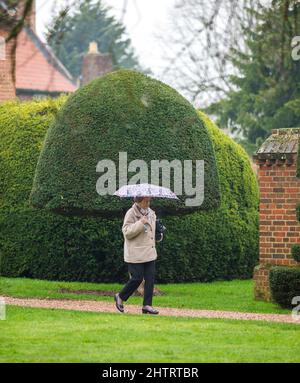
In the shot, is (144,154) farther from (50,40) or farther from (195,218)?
(50,40)

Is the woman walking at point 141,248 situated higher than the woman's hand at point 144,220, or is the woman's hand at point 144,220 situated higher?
the woman's hand at point 144,220

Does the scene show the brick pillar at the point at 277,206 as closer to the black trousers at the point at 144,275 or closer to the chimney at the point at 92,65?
the black trousers at the point at 144,275

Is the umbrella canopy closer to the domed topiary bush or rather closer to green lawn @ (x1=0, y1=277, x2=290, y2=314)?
the domed topiary bush

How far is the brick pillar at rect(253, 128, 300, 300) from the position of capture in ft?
53.6

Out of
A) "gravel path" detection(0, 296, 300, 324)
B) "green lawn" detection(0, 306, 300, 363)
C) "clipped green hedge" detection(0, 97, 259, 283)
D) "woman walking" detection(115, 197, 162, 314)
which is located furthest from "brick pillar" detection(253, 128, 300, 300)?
"green lawn" detection(0, 306, 300, 363)

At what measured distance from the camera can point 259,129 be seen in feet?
104

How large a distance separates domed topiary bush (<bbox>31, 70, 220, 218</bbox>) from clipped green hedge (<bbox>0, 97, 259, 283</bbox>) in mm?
2075

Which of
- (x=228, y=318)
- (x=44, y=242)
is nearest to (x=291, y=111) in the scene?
(x=44, y=242)

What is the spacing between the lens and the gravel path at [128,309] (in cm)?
1402

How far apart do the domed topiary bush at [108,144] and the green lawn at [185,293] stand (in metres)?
1.43

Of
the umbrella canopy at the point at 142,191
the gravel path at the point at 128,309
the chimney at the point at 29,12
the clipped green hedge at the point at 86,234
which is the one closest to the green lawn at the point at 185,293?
the clipped green hedge at the point at 86,234

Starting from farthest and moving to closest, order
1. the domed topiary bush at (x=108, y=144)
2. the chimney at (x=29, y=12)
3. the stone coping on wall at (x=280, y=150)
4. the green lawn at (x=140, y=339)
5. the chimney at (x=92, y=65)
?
1. the chimney at (x=92, y=65)
2. the domed topiary bush at (x=108, y=144)
3. the stone coping on wall at (x=280, y=150)
4. the green lawn at (x=140, y=339)
5. the chimney at (x=29, y=12)

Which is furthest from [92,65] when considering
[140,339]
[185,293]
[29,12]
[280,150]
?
[29,12]

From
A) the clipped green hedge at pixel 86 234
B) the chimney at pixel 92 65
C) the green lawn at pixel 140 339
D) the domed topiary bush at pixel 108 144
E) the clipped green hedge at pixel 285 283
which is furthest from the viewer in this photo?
the chimney at pixel 92 65
